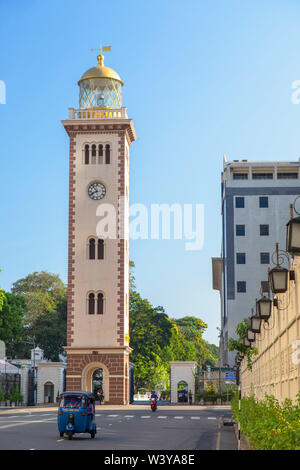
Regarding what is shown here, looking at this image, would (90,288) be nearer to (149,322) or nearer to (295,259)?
(149,322)

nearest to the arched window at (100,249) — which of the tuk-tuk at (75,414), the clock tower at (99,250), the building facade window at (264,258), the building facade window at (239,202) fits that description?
the clock tower at (99,250)

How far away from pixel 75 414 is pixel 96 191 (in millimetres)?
41624

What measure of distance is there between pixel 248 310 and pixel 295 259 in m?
70.2

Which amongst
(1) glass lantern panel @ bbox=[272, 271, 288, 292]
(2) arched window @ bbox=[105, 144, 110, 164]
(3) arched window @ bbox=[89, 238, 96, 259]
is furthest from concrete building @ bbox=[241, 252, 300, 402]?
(2) arched window @ bbox=[105, 144, 110, 164]

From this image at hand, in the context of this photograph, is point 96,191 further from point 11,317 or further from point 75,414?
point 75,414

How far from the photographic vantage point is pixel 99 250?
65188 millimetres

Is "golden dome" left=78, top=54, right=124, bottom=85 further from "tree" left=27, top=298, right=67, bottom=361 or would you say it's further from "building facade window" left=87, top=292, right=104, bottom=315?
"tree" left=27, top=298, right=67, bottom=361

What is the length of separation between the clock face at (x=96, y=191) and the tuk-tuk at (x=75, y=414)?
40031 mm

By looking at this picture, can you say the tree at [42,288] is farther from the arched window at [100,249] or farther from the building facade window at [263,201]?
the arched window at [100,249]

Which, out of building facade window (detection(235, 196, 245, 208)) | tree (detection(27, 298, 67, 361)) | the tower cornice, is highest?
the tower cornice

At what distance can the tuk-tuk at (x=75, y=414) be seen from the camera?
84.5ft

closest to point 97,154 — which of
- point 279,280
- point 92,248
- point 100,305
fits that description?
point 92,248

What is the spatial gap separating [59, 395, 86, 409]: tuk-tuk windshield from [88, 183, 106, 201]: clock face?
40.5 metres

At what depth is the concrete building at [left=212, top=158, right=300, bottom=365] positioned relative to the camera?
289ft
